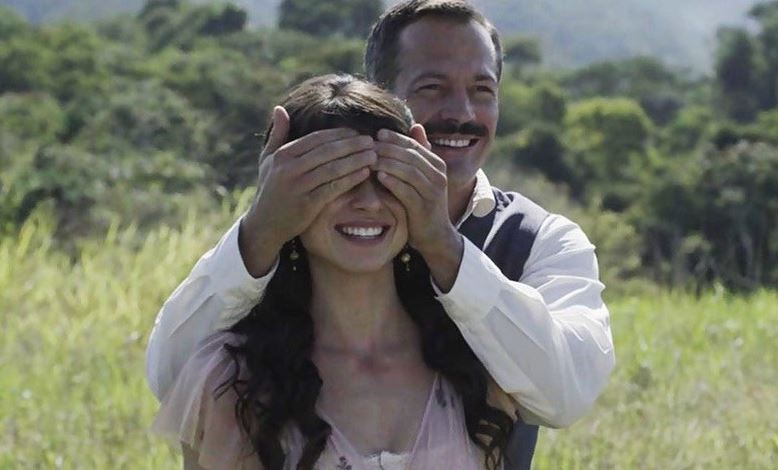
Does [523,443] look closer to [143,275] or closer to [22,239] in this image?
[143,275]

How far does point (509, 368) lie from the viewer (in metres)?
2.33

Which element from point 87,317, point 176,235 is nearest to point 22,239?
point 176,235

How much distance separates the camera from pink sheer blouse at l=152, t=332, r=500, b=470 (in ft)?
7.60

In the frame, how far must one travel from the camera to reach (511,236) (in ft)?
9.23

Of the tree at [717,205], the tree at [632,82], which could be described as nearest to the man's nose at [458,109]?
the tree at [717,205]

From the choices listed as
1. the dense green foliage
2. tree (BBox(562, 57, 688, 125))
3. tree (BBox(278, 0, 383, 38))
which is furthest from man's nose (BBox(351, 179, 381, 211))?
tree (BBox(562, 57, 688, 125))

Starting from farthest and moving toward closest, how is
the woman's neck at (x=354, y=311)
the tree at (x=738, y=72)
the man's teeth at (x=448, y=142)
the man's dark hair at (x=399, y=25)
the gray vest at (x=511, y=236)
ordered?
1. the tree at (x=738, y=72)
2. the man's dark hair at (x=399, y=25)
3. the man's teeth at (x=448, y=142)
4. the gray vest at (x=511, y=236)
5. the woman's neck at (x=354, y=311)

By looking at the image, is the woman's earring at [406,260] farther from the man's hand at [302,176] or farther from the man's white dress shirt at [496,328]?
the man's hand at [302,176]

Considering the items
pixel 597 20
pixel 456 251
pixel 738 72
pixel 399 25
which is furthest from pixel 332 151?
pixel 597 20

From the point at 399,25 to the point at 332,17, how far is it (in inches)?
1866

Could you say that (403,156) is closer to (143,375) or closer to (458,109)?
(458,109)

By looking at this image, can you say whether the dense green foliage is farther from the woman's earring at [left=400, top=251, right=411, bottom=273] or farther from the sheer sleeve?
the sheer sleeve

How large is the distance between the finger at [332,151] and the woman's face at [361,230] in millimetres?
82

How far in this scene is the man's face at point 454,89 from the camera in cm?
287
